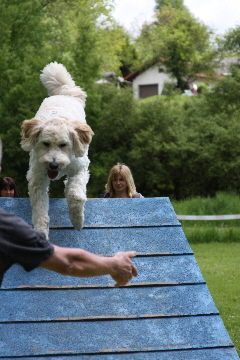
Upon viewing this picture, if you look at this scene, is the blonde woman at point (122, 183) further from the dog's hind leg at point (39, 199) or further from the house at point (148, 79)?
the house at point (148, 79)

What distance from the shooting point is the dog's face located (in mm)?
4594

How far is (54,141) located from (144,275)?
4.19 feet

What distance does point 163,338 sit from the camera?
13.0ft

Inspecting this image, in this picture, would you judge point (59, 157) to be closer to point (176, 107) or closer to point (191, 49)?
point (176, 107)

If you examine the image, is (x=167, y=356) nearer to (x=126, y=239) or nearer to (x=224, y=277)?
(x=126, y=239)

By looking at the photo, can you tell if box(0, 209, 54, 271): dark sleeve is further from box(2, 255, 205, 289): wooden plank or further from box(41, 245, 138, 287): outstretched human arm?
box(2, 255, 205, 289): wooden plank

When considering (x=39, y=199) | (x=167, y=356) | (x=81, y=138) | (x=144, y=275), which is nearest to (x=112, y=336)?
(x=167, y=356)

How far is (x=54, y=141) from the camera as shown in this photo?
4617 mm

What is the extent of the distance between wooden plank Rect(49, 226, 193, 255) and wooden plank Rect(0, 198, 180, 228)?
→ 85 mm

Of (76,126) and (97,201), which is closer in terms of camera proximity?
(76,126)

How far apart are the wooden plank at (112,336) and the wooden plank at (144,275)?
0.40 m

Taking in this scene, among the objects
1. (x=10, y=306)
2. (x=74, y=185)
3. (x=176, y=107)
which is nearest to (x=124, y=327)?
(x=10, y=306)

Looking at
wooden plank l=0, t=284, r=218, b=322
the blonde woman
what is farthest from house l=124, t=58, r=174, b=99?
wooden plank l=0, t=284, r=218, b=322

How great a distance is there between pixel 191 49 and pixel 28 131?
37162 mm
